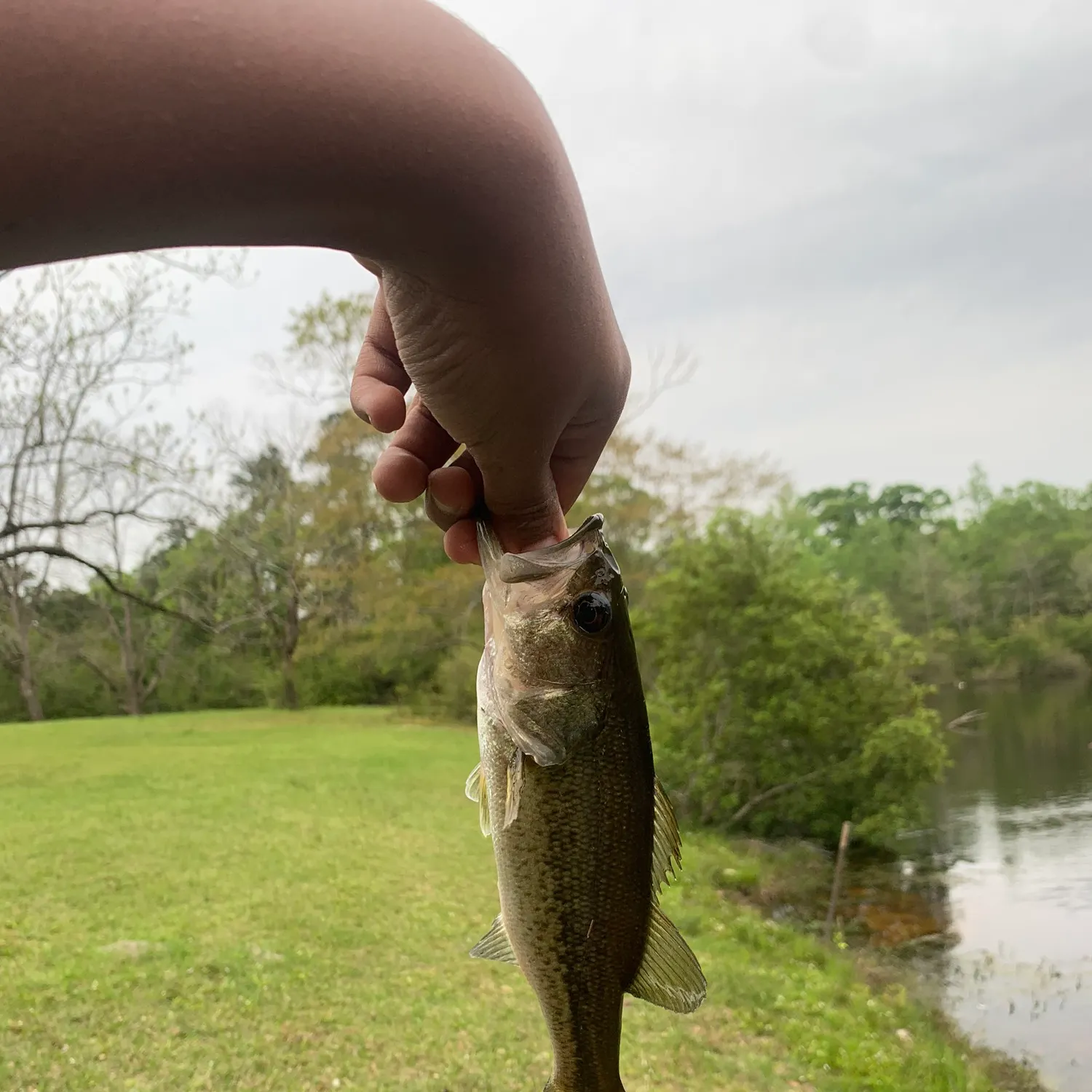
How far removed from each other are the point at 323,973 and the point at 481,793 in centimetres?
558

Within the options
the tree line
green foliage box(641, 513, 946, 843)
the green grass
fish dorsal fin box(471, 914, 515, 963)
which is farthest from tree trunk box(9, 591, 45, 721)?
fish dorsal fin box(471, 914, 515, 963)

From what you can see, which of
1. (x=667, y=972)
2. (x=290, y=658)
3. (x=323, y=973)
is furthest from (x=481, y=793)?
(x=290, y=658)

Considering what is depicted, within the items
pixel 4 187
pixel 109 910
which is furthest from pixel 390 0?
pixel 109 910

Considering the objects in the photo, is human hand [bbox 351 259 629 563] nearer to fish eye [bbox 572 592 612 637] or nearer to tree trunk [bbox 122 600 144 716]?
fish eye [bbox 572 592 612 637]

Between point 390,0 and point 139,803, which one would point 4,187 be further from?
point 139,803

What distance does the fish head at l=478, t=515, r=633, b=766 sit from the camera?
1.63 metres

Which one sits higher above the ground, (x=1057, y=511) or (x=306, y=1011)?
(x=1057, y=511)

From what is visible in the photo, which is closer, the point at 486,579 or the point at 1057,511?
the point at 486,579

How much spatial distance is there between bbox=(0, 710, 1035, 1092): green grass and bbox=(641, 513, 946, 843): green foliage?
11.2ft

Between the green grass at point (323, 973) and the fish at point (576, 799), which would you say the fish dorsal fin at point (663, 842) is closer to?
the fish at point (576, 799)

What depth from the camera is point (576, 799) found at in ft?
5.55

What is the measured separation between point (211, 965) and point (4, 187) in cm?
703

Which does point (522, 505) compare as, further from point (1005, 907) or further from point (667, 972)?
point (1005, 907)

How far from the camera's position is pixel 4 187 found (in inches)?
21.5
